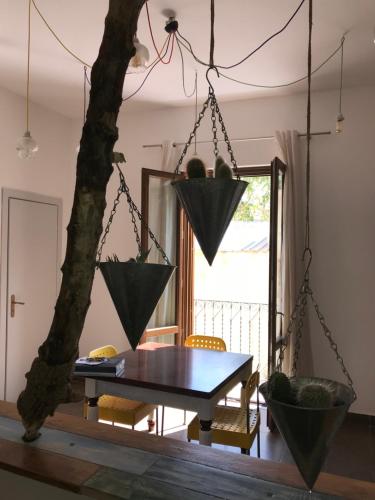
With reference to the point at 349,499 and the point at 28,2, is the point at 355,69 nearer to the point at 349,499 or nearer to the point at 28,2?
the point at 28,2

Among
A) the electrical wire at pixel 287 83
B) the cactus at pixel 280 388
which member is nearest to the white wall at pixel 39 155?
the electrical wire at pixel 287 83

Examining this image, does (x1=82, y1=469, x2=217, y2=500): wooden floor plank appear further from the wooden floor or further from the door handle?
the door handle

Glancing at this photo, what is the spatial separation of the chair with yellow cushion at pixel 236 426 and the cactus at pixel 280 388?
61.8 inches

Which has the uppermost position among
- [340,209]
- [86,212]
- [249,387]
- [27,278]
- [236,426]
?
[340,209]

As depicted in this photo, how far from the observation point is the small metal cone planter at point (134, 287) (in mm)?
1146

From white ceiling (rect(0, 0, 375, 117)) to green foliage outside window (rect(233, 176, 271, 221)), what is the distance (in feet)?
2.87

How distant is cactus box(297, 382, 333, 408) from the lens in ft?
2.72

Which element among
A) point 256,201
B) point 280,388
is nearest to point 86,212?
point 280,388

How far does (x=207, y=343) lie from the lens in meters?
3.41

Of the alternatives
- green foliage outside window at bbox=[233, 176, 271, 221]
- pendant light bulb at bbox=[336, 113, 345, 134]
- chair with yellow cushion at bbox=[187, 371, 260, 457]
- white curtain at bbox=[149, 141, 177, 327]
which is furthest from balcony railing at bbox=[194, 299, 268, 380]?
chair with yellow cushion at bbox=[187, 371, 260, 457]

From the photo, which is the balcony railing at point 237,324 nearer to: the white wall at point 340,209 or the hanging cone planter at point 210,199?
the white wall at point 340,209

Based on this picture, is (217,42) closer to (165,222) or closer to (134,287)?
(165,222)

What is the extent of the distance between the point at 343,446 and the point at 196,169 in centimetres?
289

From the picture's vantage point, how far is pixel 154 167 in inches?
176
